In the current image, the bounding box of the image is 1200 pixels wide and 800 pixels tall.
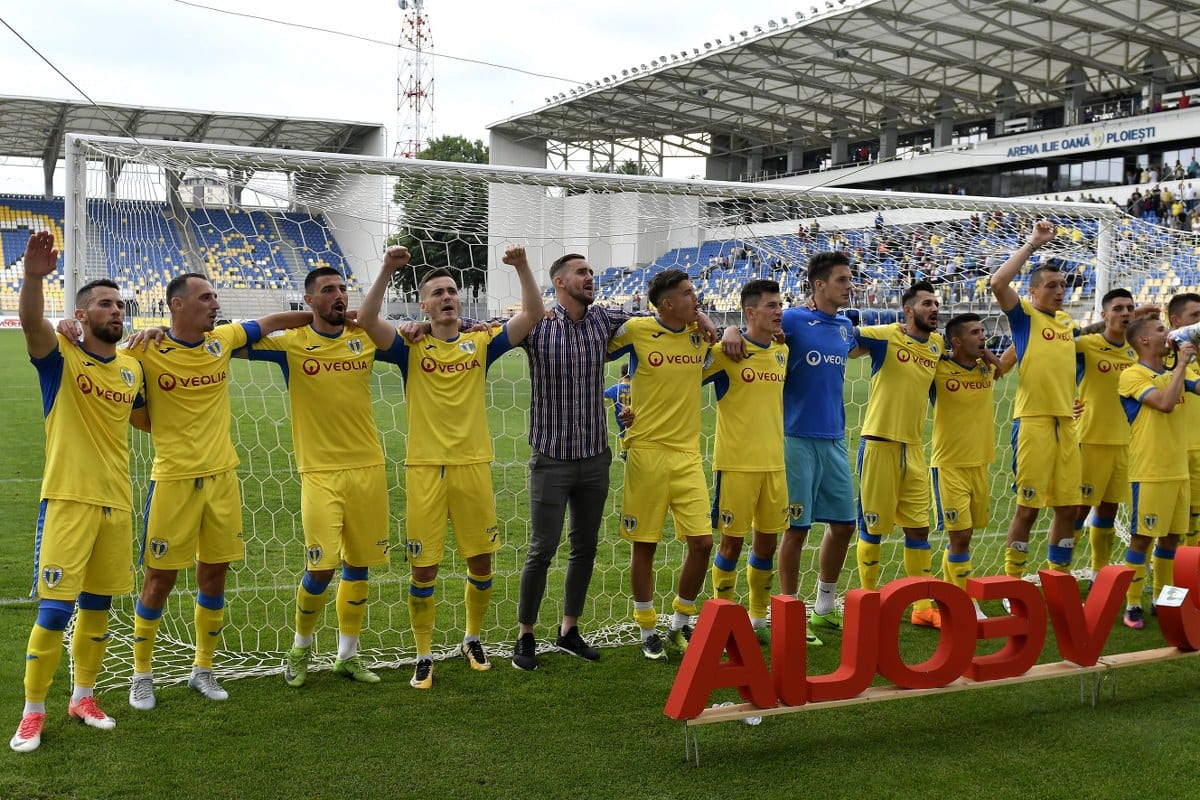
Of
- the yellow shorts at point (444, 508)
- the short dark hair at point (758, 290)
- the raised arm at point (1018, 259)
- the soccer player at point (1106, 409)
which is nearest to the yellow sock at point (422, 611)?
the yellow shorts at point (444, 508)

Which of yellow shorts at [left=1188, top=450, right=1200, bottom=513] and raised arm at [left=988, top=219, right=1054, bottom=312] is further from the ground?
raised arm at [left=988, top=219, right=1054, bottom=312]

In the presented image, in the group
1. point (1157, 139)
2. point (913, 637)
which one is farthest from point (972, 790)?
point (1157, 139)

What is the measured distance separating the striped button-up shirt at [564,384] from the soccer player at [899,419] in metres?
1.65

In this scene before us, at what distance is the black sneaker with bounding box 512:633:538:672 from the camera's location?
513 cm

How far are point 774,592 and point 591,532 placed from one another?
6.35 feet

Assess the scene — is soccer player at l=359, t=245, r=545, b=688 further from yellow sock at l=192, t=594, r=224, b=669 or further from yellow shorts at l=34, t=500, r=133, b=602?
yellow shorts at l=34, t=500, r=133, b=602

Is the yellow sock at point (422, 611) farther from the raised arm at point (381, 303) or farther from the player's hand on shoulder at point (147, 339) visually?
the player's hand on shoulder at point (147, 339)

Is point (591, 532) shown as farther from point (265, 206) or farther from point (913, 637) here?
point (265, 206)

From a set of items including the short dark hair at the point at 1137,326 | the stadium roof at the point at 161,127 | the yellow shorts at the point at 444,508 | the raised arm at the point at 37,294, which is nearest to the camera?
the raised arm at the point at 37,294

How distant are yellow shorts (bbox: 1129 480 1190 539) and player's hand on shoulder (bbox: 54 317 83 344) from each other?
18.6ft

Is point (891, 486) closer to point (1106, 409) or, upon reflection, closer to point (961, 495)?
point (961, 495)

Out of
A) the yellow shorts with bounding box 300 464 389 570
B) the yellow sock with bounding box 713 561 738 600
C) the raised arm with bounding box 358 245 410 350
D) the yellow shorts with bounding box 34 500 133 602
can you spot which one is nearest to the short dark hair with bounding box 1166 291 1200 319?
the yellow sock with bounding box 713 561 738 600

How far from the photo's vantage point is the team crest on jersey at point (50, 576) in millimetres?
3963

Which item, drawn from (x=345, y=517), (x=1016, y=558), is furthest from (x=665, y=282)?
(x=1016, y=558)
